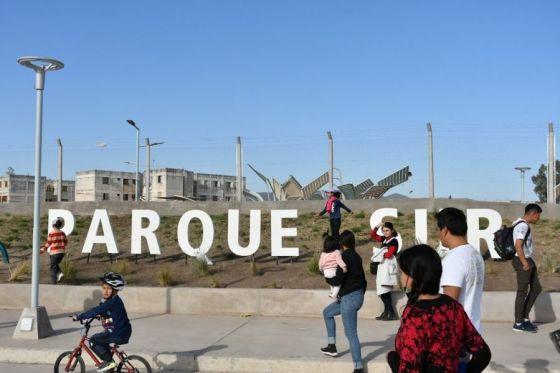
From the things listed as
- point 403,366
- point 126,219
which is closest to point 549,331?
point 403,366

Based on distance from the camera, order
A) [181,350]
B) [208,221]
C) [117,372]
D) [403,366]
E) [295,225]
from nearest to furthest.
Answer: [403,366] < [117,372] < [181,350] < [208,221] < [295,225]

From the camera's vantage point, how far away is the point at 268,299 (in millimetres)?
10125

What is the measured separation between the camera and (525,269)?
26.3 ft

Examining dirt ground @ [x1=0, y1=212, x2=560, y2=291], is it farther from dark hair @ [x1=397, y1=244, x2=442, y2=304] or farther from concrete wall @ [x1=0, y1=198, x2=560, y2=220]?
dark hair @ [x1=397, y1=244, x2=442, y2=304]

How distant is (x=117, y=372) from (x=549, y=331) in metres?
6.25

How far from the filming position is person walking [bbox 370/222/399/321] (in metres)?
9.33

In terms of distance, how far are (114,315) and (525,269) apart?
5.51m

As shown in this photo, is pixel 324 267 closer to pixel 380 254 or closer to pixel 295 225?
pixel 380 254

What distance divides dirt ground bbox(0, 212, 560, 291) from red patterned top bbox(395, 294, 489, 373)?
336 inches

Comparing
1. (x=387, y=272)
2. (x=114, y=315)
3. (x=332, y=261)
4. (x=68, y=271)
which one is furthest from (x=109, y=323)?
(x=68, y=271)

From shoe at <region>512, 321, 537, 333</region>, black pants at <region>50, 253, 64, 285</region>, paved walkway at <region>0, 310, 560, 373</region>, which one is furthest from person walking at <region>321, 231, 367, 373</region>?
black pants at <region>50, 253, 64, 285</region>

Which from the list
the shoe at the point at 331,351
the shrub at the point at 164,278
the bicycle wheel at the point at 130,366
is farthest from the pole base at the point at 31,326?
the shoe at the point at 331,351

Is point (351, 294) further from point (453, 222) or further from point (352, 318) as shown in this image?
point (453, 222)

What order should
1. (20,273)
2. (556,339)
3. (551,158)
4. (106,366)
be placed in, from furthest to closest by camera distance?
(551,158) < (20,273) < (556,339) < (106,366)
